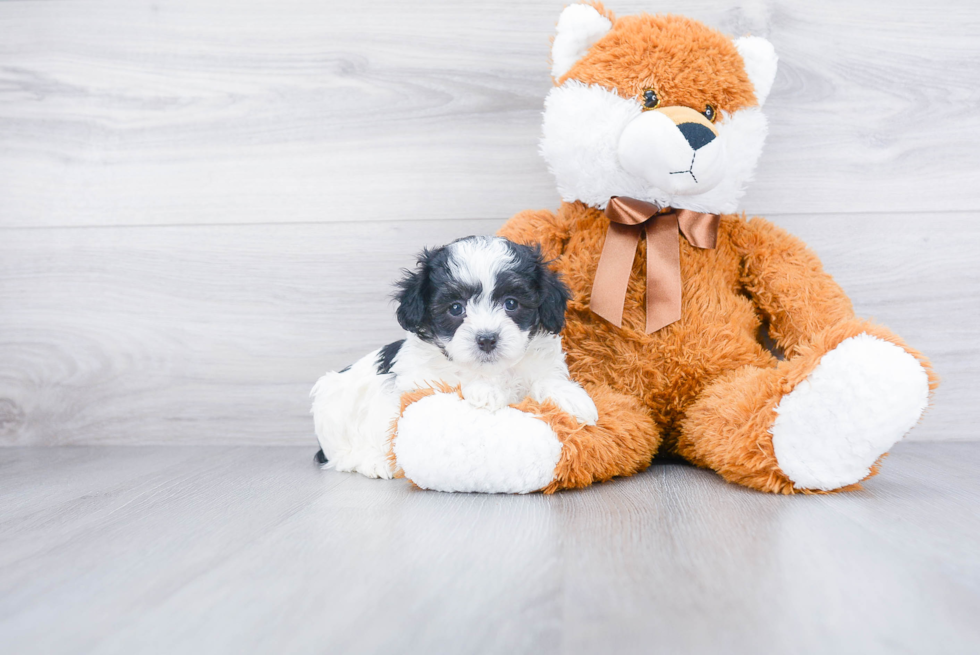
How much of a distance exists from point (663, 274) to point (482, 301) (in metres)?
0.36

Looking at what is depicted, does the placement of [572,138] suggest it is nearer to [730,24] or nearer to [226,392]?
[730,24]

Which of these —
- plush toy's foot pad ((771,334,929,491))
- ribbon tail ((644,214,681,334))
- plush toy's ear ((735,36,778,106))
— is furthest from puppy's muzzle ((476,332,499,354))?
plush toy's ear ((735,36,778,106))

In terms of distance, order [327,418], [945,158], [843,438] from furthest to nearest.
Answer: [945,158] < [327,418] < [843,438]

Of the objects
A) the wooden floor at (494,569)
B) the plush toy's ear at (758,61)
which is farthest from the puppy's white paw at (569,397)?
the plush toy's ear at (758,61)

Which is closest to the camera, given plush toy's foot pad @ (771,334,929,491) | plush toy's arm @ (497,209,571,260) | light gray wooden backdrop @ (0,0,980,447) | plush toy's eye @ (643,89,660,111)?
plush toy's foot pad @ (771,334,929,491)

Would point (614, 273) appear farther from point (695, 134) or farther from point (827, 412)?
point (827, 412)

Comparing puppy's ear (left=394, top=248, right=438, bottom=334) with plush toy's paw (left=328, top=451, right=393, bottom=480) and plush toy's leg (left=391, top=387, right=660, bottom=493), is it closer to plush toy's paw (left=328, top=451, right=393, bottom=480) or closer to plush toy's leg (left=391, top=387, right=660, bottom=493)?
plush toy's leg (left=391, top=387, right=660, bottom=493)

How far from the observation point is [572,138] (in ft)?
4.08

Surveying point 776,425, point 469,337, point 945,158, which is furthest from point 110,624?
point 945,158

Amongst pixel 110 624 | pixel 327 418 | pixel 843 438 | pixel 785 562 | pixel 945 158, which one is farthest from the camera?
pixel 945 158

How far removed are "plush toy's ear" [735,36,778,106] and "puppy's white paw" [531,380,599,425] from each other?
66cm

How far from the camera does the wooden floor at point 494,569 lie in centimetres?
59

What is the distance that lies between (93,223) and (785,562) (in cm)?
164

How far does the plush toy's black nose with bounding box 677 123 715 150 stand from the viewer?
1153 mm
